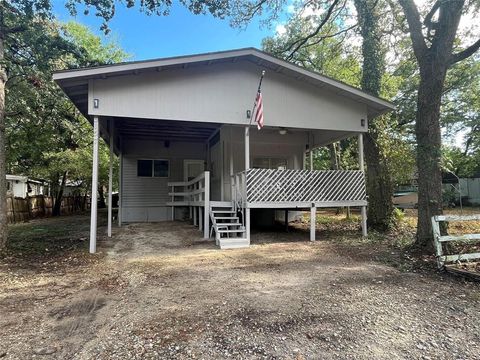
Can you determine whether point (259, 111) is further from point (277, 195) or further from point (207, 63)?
point (277, 195)

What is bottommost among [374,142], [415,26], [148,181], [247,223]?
[247,223]

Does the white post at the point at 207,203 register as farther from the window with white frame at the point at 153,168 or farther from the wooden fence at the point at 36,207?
the wooden fence at the point at 36,207

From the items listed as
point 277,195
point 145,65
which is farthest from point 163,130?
point 277,195

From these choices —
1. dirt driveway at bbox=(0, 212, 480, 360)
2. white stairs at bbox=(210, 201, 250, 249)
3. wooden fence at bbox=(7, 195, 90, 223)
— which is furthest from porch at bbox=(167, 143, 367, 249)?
wooden fence at bbox=(7, 195, 90, 223)

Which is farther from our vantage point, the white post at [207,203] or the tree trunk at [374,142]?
the tree trunk at [374,142]

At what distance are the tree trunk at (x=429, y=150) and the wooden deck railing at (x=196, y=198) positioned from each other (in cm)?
545

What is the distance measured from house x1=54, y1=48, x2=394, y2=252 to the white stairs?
0.09ft

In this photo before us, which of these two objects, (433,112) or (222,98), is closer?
(433,112)

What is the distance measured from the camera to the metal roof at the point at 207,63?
7303 millimetres

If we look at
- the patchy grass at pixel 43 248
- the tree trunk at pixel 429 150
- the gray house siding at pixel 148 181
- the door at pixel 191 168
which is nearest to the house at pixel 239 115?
the patchy grass at pixel 43 248

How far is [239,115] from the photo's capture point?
8820mm

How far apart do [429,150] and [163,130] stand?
358 inches

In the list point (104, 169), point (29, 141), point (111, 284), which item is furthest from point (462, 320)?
point (104, 169)

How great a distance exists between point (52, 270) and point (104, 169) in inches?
581
